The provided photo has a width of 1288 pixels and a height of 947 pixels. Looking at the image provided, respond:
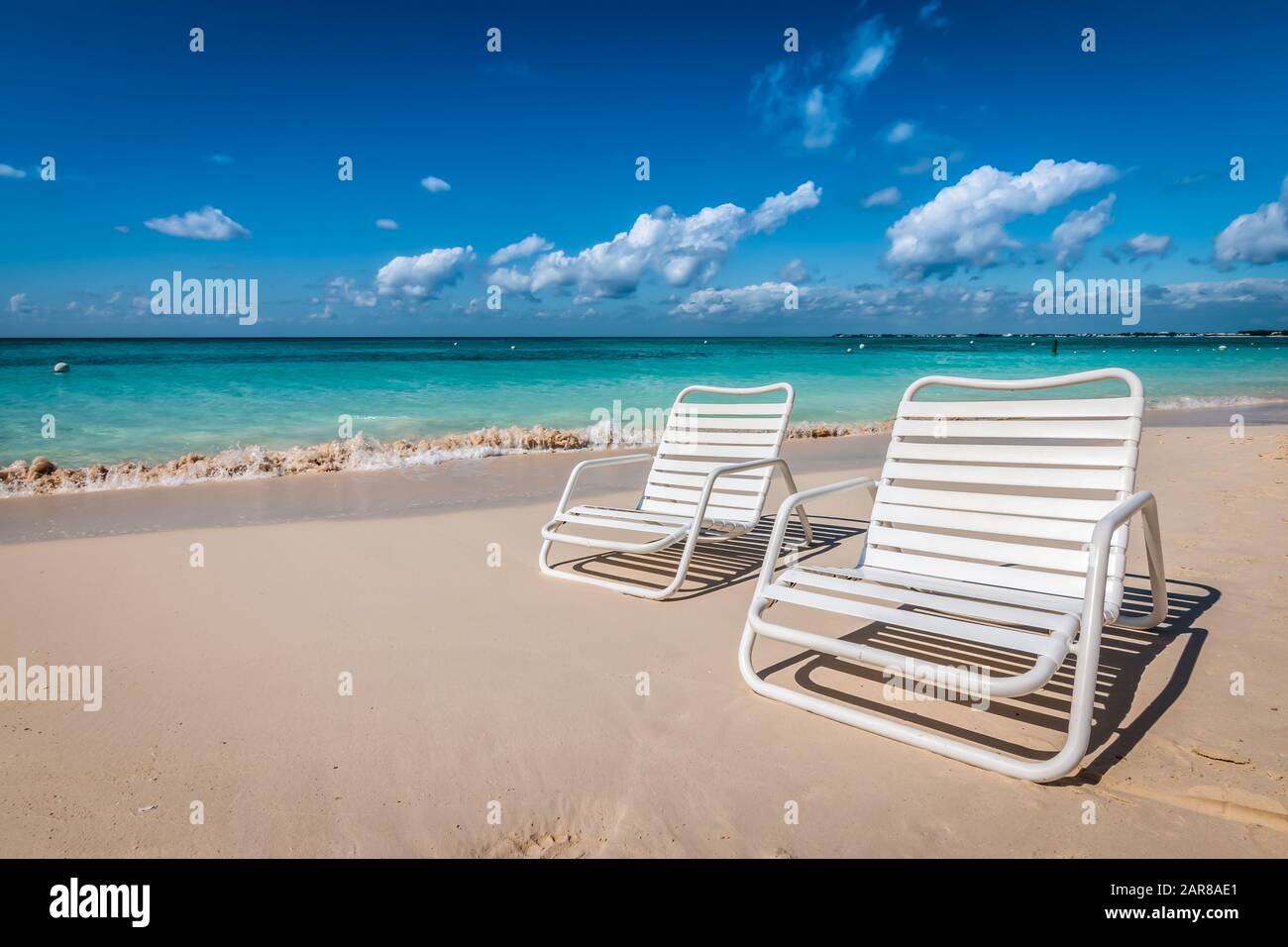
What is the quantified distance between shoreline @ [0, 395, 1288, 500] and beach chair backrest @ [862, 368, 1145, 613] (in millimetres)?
6820

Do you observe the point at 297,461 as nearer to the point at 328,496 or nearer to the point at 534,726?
the point at 328,496

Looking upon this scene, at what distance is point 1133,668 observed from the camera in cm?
304

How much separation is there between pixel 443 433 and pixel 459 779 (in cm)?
1279

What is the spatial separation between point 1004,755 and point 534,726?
Result: 163 centimetres

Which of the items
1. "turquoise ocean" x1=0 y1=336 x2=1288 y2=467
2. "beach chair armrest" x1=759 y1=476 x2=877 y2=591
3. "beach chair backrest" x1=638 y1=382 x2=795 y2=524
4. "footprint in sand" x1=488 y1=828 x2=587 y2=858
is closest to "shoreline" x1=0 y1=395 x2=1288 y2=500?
"turquoise ocean" x1=0 y1=336 x2=1288 y2=467

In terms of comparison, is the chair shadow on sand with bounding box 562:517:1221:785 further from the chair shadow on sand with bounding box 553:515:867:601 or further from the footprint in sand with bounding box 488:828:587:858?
the footprint in sand with bounding box 488:828:587:858

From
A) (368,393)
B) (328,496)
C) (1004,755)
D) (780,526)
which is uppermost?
(368,393)

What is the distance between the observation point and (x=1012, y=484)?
11.0 ft

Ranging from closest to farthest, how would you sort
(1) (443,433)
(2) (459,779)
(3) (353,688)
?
(2) (459,779) < (3) (353,688) < (1) (443,433)

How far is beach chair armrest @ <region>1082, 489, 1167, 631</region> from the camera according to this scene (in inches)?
89.6

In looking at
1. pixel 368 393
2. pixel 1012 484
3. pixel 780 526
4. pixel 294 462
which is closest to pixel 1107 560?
pixel 1012 484
